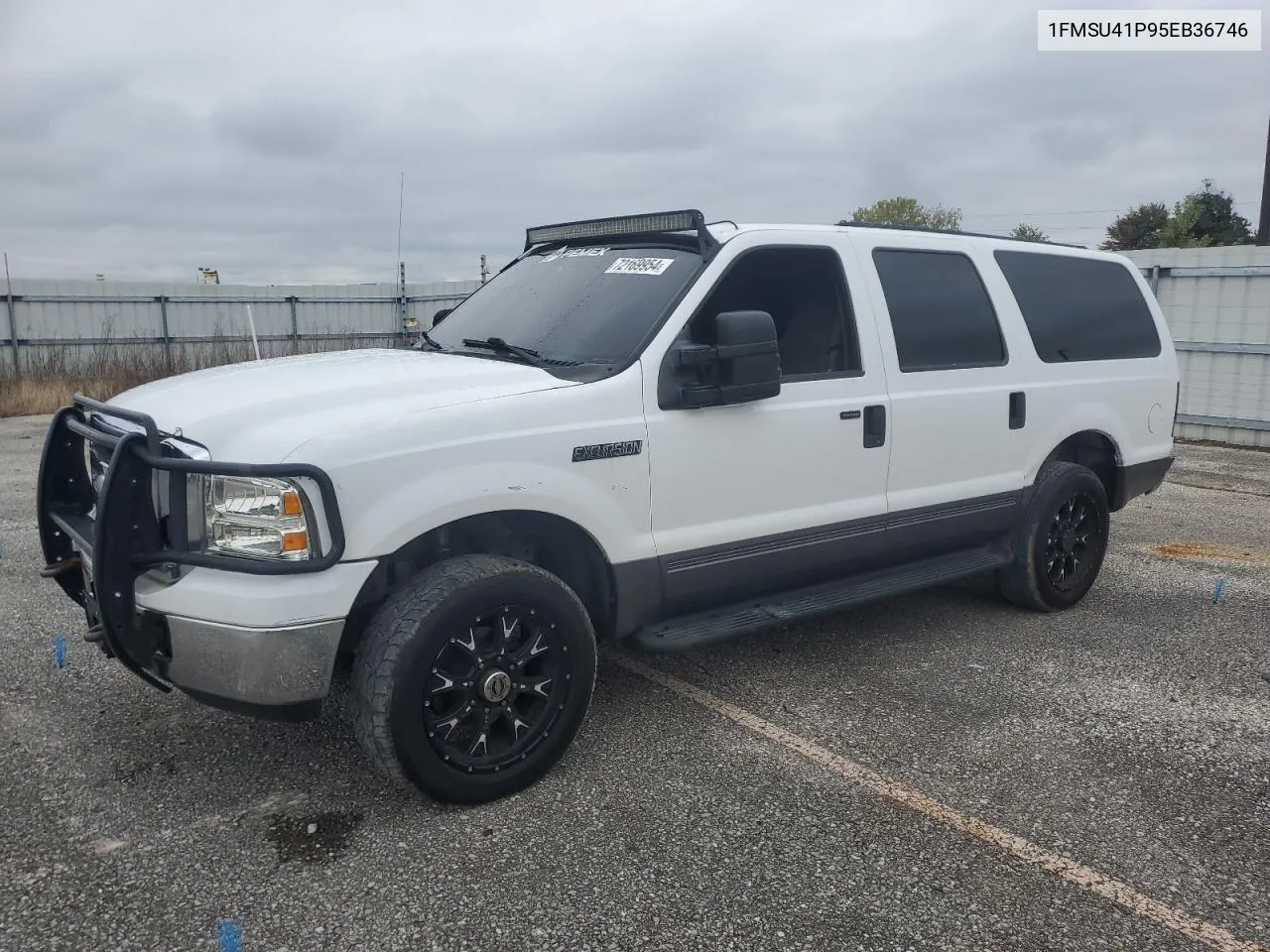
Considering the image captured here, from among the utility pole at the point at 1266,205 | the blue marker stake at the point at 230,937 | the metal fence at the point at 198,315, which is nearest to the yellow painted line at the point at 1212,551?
the blue marker stake at the point at 230,937

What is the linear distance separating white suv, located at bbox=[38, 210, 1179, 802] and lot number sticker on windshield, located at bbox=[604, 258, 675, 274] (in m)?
0.02

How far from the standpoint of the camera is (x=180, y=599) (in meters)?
2.89

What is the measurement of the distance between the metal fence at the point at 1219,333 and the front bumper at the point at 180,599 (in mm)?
11777

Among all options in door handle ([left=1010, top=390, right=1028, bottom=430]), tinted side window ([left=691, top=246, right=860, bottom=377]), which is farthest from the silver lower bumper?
door handle ([left=1010, top=390, right=1028, bottom=430])

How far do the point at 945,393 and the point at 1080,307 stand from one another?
1.37 metres

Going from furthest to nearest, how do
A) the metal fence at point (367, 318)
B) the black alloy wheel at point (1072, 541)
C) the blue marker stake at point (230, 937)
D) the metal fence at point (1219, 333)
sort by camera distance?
the metal fence at point (367, 318) → the metal fence at point (1219, 333) → the black alloy wheel at point (1072, 541) → the blue marker stake at point (230, 937)

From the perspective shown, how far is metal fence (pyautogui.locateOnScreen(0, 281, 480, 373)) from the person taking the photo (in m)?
18.5

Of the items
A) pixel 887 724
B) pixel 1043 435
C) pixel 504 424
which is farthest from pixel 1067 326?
pixel 504 424

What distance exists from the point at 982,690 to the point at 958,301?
6.03 feet

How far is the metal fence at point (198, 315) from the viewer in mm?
18484

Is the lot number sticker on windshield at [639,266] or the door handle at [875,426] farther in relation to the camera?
the door handle at [875,426]

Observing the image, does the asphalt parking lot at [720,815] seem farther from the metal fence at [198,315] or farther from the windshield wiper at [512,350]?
the metal fence at [198,315]

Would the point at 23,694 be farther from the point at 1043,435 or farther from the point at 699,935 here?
the point at 1043,435

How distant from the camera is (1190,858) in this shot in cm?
297
